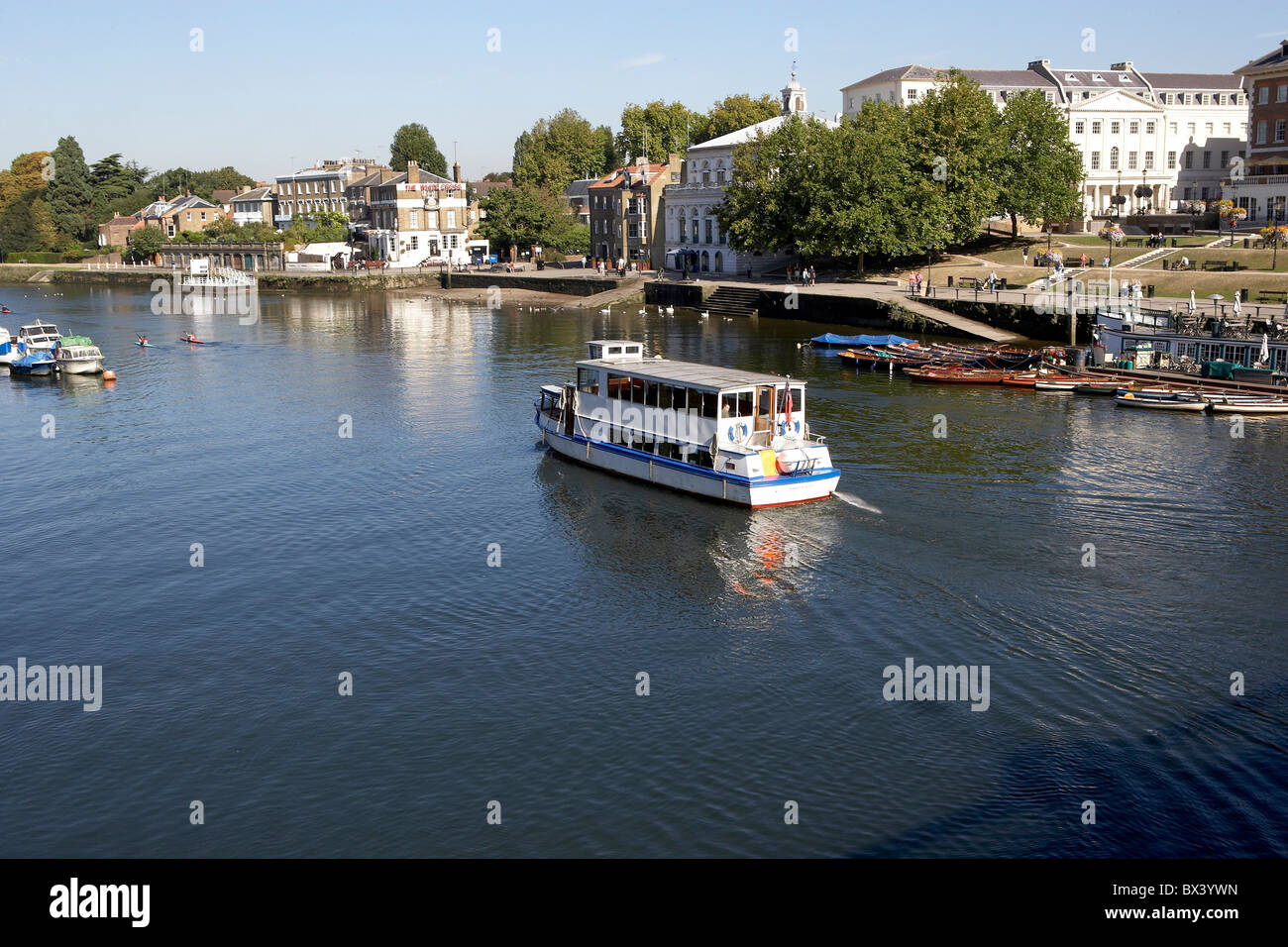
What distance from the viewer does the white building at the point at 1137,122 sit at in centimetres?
10962

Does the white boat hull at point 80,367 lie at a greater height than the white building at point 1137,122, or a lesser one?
lesser

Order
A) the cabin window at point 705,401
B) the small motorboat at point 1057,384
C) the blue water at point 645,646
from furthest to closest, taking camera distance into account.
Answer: the small motorboat at point 1057,384 → the cabin window at point 705,401 → the blue water at point 645,646

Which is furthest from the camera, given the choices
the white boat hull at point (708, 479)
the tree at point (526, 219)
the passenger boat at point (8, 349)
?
the tree at point (526, 219)

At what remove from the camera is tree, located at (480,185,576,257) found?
132 m

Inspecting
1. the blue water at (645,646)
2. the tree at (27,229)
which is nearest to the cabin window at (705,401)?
the blue water at (645,646)

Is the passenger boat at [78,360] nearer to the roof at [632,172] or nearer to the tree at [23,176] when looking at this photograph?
the roof at [632,172]

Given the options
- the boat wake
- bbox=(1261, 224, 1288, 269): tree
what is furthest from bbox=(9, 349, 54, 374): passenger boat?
bbox=(1261, 224, 1288, 269): tree

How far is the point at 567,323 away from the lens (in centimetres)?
9081

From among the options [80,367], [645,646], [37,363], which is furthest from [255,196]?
[645,646]

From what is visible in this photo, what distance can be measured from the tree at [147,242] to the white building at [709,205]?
285 ft
